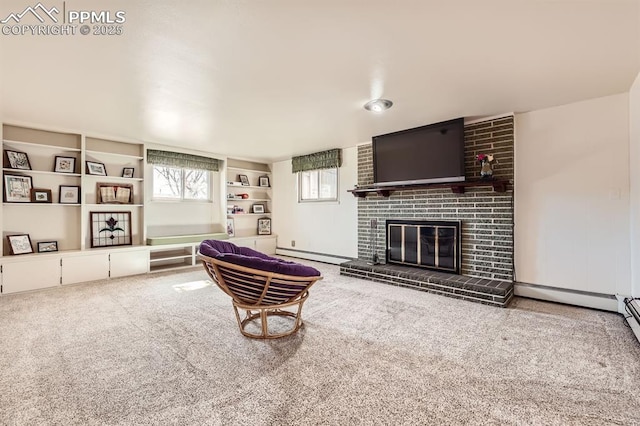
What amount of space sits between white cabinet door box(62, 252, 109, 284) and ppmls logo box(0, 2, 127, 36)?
10.4ft

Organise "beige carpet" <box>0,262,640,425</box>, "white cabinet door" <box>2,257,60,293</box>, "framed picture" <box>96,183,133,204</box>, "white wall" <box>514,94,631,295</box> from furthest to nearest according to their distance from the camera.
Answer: "framed picture" <box>96,183,133,204</box> < "white cabinet door" <box>2,257,60,293</box> < "white wall" <box>514,94,631,295</box> < "beige carpet" <box>0,262,640,425</box>

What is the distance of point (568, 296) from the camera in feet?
10.5

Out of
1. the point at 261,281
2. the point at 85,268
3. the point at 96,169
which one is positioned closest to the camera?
the point at 261,281

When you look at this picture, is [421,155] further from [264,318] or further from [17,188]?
[17,188]

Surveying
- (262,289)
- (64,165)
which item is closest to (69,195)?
(64,165)

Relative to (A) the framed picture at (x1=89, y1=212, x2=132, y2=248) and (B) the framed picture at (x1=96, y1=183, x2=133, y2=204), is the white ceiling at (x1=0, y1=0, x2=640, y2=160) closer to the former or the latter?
(B) the framed picture at (x1=96, y1=183, x2=133, y2=204)

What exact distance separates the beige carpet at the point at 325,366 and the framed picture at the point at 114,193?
73.7 inches

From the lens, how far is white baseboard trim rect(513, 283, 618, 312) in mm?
2982

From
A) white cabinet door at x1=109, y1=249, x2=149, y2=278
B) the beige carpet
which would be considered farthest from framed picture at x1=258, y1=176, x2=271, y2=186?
the beige carpet

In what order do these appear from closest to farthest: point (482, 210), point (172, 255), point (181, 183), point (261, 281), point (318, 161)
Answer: point (261, 281) → point (482, 210) → point (172, 255) → point (181, 183) → point (318, 161)

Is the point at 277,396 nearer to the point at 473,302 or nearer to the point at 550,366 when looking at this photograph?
the point at 550,366

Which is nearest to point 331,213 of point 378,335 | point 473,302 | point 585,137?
point 473,302

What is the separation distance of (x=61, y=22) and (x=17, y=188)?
10.6ft

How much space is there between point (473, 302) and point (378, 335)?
4.97ft
